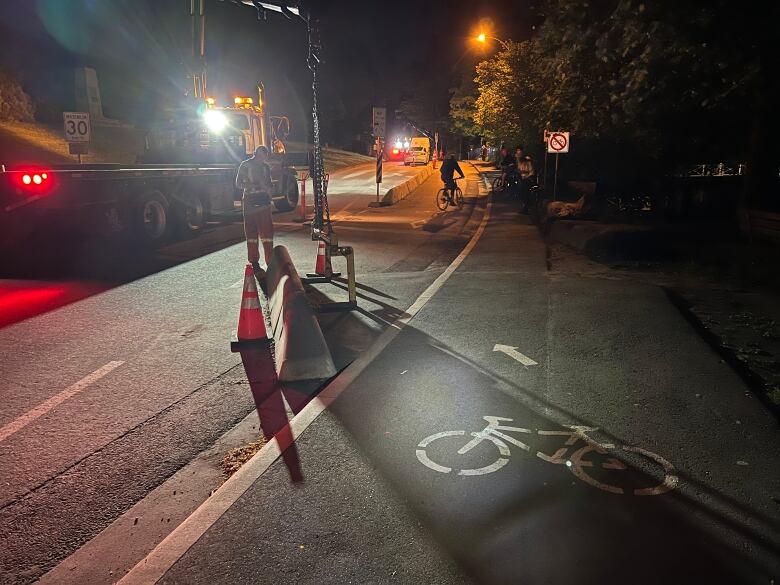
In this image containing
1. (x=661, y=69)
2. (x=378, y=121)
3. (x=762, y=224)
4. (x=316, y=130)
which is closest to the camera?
(x=316, y=130)

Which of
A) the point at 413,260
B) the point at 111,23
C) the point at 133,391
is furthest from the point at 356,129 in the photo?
the point at 133,391

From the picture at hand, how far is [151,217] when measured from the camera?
14.2 meters

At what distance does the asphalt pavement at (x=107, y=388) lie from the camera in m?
3.75

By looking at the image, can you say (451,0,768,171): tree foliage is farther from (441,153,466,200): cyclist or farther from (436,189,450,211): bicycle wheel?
(436,189,450,211): bicycle wheel

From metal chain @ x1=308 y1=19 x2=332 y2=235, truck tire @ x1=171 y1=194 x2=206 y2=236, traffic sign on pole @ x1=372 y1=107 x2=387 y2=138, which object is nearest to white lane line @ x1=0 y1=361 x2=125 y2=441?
metal chain @ x1=308 y1=19 x2=332 y2=235

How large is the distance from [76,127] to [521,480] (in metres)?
16.2

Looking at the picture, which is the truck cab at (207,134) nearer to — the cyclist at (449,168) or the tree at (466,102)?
the cyclist at (449,168)

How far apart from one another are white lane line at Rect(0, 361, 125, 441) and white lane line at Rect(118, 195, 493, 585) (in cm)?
200

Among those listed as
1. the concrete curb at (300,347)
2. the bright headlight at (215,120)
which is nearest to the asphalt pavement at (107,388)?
the concrete curb at (300,347)

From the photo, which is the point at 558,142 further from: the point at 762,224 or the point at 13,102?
the point at 13,102

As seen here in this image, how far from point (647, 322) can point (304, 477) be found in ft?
16.4

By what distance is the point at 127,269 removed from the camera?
36.1ft

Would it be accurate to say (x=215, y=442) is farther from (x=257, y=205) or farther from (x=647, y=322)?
(x=257, y=205)

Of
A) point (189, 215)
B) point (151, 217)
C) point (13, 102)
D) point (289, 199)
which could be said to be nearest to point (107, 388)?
point (151, 217)
